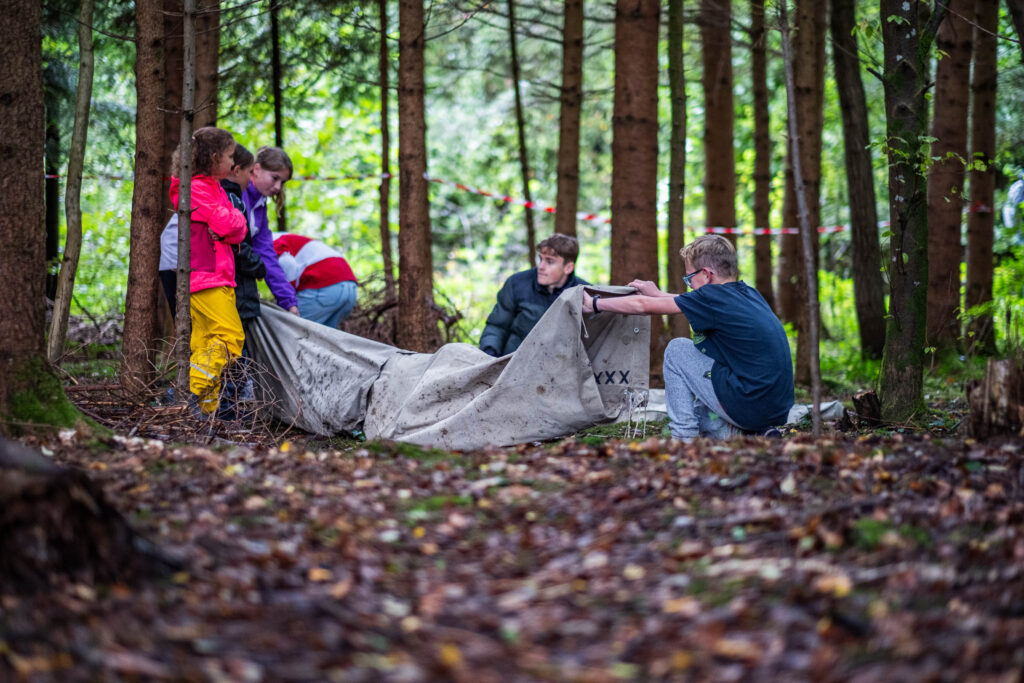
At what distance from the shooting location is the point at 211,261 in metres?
5.87

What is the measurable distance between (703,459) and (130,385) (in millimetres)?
3393

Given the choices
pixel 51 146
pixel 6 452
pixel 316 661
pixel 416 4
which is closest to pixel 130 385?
pixel 6 452

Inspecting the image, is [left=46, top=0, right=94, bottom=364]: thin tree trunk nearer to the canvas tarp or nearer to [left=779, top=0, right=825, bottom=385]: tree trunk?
the canvas tarp

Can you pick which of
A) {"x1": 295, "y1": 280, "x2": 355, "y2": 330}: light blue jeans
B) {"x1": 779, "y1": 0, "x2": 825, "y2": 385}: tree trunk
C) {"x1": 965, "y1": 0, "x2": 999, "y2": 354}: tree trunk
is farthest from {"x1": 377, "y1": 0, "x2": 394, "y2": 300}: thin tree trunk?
{"x1": 965, "y1": 0, "x2": 999, "y2": 354}: tree trunk

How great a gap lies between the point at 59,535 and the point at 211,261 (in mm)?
3466

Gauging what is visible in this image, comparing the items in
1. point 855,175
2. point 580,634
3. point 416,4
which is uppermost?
point 416,4

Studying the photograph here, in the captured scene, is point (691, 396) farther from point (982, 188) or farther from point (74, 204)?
point (982, 188)

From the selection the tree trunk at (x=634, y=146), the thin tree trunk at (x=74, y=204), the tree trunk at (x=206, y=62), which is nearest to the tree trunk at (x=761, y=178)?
the tree trunk at (x=634, y=146)

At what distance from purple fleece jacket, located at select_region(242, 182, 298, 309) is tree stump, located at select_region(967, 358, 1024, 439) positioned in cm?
434

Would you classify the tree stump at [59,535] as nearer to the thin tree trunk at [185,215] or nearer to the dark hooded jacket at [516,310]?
the thin tree trunk at [185,215]

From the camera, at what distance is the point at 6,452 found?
2.84 m

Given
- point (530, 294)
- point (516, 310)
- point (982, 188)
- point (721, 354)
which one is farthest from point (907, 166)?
point (982, 188)

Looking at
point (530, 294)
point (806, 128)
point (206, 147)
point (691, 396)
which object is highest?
point (806, 128)

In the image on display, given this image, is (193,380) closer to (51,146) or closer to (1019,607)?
(1019,607)
